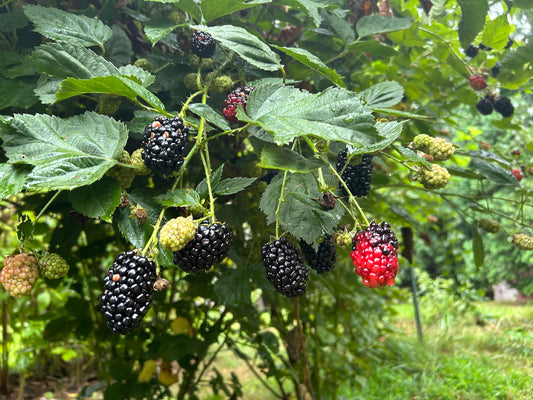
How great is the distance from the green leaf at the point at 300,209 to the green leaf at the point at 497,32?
0.81 m

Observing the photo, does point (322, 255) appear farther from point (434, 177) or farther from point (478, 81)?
point (478, 81)

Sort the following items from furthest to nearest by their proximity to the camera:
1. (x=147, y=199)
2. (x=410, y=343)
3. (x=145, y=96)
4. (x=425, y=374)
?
(x=410, y=343)
(x=425, y=374)
(x=147, y=199)
(x=145, y=96)

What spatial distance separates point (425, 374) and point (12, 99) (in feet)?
7.23

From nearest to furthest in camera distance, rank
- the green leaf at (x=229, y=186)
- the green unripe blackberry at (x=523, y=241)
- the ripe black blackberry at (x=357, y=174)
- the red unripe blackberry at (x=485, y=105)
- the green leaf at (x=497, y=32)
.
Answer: the green leaf at (x=229, y=186)
the ripe black blackberry at (x=357, y=174)
the green unripe blackberry at (x=523, y=241)
the green leaf at (x=497, y=32)
the red unripe blackberry at (x=485, y=105)

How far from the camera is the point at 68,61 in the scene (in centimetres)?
67

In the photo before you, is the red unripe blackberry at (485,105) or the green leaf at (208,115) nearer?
the green leaf at (208,115)

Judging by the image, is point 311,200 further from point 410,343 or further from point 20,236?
point 410,343

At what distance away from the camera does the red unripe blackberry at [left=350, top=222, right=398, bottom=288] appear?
0.61 metres

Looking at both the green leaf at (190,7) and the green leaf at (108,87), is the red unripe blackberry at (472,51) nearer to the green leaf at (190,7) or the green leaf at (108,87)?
the green leaf at (190,7)

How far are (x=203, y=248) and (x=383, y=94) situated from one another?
475 millimetres

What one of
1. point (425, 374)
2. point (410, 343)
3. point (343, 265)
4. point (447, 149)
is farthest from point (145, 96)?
point (410, 343)

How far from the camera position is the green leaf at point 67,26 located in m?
0.76

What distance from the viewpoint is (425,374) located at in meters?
2.20

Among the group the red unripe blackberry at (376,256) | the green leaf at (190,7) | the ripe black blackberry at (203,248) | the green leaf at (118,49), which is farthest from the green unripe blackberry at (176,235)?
the green leaf at (118,49)
